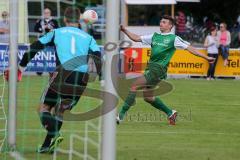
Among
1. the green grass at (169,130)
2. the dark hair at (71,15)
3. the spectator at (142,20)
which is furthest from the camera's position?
the spectator at (142,20)

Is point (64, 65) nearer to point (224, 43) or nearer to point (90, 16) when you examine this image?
point (90, 16)

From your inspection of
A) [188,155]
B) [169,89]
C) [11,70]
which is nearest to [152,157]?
[188,155]

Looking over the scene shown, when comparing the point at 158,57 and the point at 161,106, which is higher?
the point at 158,57

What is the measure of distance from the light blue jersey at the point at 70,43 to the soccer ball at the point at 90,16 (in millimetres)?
269

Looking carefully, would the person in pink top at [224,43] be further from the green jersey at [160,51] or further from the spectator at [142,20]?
the spectator at [142,20]

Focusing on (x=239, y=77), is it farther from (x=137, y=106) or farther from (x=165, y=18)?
(x=165, y=18)

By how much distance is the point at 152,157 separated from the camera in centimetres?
1006

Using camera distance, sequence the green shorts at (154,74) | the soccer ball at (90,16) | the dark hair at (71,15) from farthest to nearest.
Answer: the green shorts at (154,74) < the soccer ball at (90,16) < the dark hair at (71,15)

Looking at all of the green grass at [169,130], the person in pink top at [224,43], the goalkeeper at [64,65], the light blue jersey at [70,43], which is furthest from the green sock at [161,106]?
the person in pink top at [224,43]

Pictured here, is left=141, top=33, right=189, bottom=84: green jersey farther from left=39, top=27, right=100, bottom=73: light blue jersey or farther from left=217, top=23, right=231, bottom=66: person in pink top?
left=217, top=23, right=231, bottom=66: person in pink top

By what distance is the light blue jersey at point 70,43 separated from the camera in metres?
9.74

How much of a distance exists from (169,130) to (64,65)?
11.2 feet

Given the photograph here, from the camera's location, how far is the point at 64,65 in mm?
9836

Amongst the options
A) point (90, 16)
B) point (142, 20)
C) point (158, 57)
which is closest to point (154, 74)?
point (158, 57)
